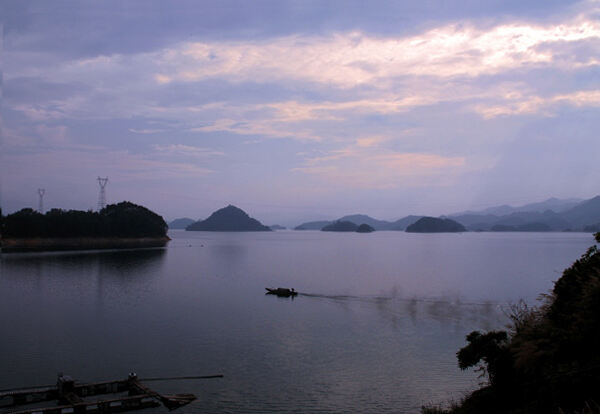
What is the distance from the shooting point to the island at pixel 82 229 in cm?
12494

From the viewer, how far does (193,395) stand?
20875mm

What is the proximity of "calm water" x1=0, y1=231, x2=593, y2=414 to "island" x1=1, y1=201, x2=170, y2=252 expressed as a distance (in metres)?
65.2

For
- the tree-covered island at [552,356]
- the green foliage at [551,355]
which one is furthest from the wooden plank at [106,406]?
the green foliage at [551,355]

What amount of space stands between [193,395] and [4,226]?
123214mm

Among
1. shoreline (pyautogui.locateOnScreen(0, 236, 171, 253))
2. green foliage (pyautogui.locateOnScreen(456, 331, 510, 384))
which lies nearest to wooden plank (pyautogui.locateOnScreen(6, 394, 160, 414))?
green foliage (pyautogui.locateOnScreen(456, 331, 510, 384))

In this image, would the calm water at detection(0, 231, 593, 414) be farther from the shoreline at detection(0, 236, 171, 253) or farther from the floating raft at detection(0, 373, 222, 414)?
the shoreline at detection(0, 236, 171, 253)

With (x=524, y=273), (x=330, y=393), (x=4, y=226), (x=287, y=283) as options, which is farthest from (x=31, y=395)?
(x=4, y=226)

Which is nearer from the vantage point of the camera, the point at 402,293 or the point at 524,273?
the point at 402,293

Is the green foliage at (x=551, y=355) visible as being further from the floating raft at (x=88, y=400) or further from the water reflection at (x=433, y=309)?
the water reflection at (x=433, y=309)

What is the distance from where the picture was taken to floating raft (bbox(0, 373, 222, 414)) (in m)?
18.6

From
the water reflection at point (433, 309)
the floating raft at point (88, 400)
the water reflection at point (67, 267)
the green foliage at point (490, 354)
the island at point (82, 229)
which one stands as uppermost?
the island at point (82, 229)

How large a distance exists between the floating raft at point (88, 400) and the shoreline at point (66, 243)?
350 ft

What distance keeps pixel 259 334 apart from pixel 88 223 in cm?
12180

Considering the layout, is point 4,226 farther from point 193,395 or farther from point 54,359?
point 193,395
